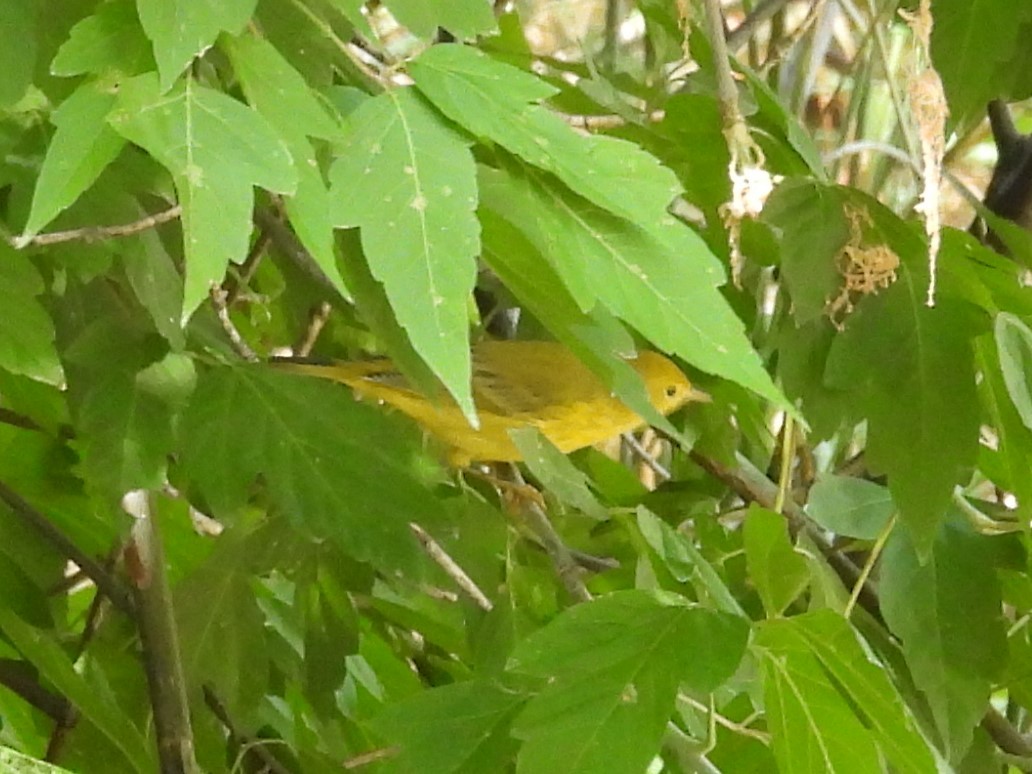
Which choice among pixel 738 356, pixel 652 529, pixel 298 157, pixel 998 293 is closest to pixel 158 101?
pixel 298 157

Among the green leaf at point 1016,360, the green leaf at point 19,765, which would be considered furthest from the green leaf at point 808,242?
the green leaf at point 19,765

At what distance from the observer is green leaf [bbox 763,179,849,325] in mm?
789

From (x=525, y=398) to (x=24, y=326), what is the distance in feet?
3.07

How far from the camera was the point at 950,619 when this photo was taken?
84 cm

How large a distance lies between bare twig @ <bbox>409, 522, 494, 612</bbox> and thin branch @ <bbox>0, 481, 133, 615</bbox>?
0.67 ft

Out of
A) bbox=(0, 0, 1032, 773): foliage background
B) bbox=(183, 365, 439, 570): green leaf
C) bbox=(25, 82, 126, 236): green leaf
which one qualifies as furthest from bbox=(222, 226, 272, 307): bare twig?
bbox=(25, 82, 126, 236): green leaf

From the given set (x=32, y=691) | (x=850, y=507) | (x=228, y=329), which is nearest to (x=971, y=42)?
(x=850, y=507)

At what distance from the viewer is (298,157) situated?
1.48 feet

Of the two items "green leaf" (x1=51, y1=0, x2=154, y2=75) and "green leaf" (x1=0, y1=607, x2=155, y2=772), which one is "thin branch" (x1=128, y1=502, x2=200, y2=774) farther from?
"green leaf" (x1=51, y1=0, x2=154, y2=75)

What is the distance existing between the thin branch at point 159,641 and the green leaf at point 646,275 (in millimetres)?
416

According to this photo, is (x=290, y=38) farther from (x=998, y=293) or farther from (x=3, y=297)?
(x=998, y=293)

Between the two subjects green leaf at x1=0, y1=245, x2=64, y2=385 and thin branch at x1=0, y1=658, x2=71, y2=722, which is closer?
green leaf at x1=0, y1=245, x2=64, y2=385

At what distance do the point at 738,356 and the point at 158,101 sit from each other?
0.23 metres

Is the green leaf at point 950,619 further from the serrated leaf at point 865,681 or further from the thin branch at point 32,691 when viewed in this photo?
the thin branch at point 32,691
